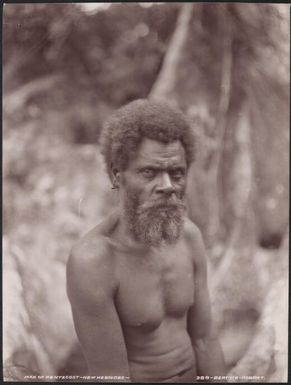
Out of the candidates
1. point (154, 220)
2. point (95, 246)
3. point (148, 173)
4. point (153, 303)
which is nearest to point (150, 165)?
point (148, 173)

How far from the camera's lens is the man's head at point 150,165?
1.36 meters

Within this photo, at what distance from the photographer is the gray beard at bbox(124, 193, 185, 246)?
139cm

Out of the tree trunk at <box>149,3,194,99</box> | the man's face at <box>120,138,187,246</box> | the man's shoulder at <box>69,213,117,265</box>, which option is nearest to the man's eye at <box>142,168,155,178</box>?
the man's face at <box>120,138,187,246</box>

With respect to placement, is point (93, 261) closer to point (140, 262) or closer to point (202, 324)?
point (140, 262)

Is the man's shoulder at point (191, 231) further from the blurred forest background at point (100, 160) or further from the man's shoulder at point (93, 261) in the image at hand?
the man's shoulder at point (93, 261)

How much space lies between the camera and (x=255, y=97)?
5.18 feet

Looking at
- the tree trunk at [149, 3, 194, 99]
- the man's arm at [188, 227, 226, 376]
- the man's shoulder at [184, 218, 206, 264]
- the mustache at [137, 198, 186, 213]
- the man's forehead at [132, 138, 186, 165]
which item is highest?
the tree trunk at [149, 3, 194, 99]

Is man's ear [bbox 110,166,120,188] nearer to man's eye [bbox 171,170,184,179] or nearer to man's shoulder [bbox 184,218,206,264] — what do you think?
man's eye [bbox 171,170,184,179]

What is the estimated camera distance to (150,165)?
1.36m

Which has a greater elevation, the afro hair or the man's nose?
the afro hair

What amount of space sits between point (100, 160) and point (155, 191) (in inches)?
9.6

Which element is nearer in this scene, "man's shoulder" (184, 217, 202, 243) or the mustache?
the mustache

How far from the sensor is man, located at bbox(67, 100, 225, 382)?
4.51 ft

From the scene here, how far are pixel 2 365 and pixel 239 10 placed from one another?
1425 millimetres
